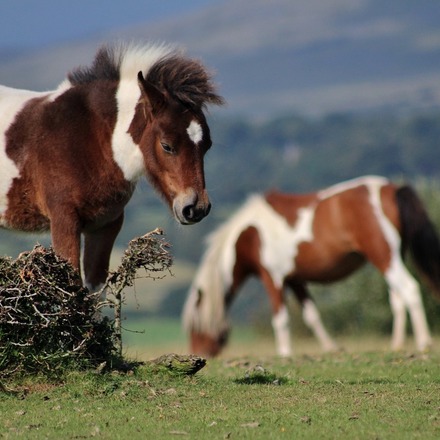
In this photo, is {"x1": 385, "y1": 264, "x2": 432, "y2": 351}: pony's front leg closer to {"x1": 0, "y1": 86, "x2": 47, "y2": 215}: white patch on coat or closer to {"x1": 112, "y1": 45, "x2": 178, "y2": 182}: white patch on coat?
{"x1": 112, "y1": 45, "x2": 178, "y2": 182}: white patch on coat

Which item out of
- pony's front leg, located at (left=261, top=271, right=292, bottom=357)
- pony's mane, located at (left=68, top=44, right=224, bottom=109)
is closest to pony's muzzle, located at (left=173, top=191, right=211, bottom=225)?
pony's mane, located at (left=68, top=44, right=224, bottom=109)

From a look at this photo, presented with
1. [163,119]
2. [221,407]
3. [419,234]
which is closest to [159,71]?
[163,119]

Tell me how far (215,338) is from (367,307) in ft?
38.0

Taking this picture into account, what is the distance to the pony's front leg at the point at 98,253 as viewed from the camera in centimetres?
807

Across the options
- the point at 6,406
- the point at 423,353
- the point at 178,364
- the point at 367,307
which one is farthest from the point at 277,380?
the point at 367,307

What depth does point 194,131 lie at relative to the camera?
23.8ft

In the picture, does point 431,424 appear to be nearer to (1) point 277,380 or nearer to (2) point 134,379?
(1) point 277,380

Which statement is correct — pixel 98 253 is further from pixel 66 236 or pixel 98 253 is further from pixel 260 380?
pixel 260 380

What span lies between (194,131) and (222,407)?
214cm

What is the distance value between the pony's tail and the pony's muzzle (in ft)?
24.1

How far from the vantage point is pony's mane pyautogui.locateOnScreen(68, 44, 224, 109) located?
7410mm

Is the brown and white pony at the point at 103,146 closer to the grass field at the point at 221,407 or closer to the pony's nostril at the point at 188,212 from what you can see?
the pony's nostril at the point at 188,212

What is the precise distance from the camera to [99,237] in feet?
26.5

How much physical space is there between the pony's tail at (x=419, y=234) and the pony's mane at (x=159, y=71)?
698 cm
